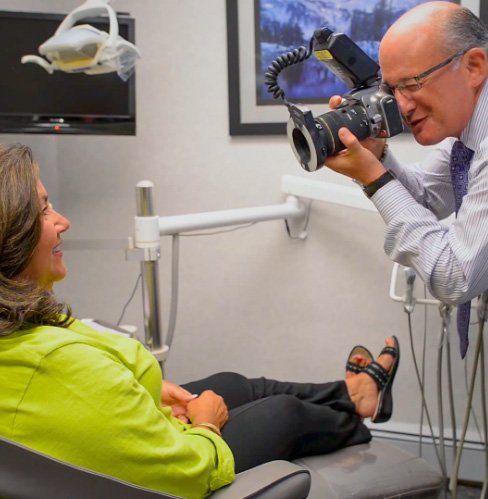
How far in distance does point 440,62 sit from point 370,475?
0.85 meters

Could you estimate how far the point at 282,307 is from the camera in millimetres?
2416

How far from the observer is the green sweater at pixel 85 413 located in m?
0.91

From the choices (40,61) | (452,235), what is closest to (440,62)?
(452,235)

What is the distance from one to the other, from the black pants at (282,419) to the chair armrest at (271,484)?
27 centimetres

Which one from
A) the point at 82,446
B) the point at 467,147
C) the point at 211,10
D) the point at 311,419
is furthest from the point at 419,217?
the point at 211,10

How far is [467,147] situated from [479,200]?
0.69 ft

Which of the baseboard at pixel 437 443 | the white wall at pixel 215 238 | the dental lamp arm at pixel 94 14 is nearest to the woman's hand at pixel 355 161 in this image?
the dental lamp arm at pixel 94 14

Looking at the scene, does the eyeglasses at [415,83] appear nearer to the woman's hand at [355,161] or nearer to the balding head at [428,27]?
the balding head at [428,27]

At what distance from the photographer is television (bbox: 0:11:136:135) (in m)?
1.98

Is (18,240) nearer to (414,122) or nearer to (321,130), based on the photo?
(321,130)

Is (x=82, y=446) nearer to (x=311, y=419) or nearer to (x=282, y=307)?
(x=311, y=419)

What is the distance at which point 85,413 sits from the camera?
0.92 metres

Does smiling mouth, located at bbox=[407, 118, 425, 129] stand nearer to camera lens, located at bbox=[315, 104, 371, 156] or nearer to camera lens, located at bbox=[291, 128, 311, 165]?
camera lens, located at bbox=[315, 104, 371, 156]

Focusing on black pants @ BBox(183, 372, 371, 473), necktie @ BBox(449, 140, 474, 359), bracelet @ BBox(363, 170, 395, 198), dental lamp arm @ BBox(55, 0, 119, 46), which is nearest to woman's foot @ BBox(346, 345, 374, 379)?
black pants @ BBox(183, 372, 371, 473)
